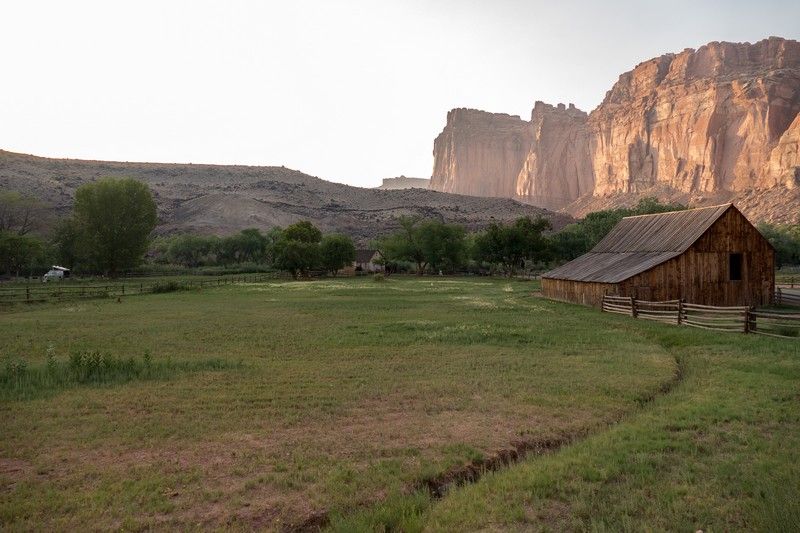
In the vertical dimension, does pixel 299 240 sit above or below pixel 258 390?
above

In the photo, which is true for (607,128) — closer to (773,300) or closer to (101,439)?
(773,300)

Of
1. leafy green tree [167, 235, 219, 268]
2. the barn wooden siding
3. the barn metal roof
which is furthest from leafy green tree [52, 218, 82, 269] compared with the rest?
the barn metal roof

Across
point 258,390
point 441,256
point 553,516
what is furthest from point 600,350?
point 441,256

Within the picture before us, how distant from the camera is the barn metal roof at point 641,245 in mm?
29734

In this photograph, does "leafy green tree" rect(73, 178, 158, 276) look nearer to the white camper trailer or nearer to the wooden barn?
the white camper trailer

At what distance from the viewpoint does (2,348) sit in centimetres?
1803

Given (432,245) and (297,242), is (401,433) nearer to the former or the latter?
(297,242)

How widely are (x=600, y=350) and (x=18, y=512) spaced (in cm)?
1524

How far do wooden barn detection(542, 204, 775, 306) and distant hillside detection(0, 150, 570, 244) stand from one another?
82.8m

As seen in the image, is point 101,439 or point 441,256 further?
point 441,256

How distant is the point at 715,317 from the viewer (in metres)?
21.6

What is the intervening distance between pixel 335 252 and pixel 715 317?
194 feet

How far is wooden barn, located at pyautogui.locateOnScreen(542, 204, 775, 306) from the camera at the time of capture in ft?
94.5

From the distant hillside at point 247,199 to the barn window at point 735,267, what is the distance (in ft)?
280
